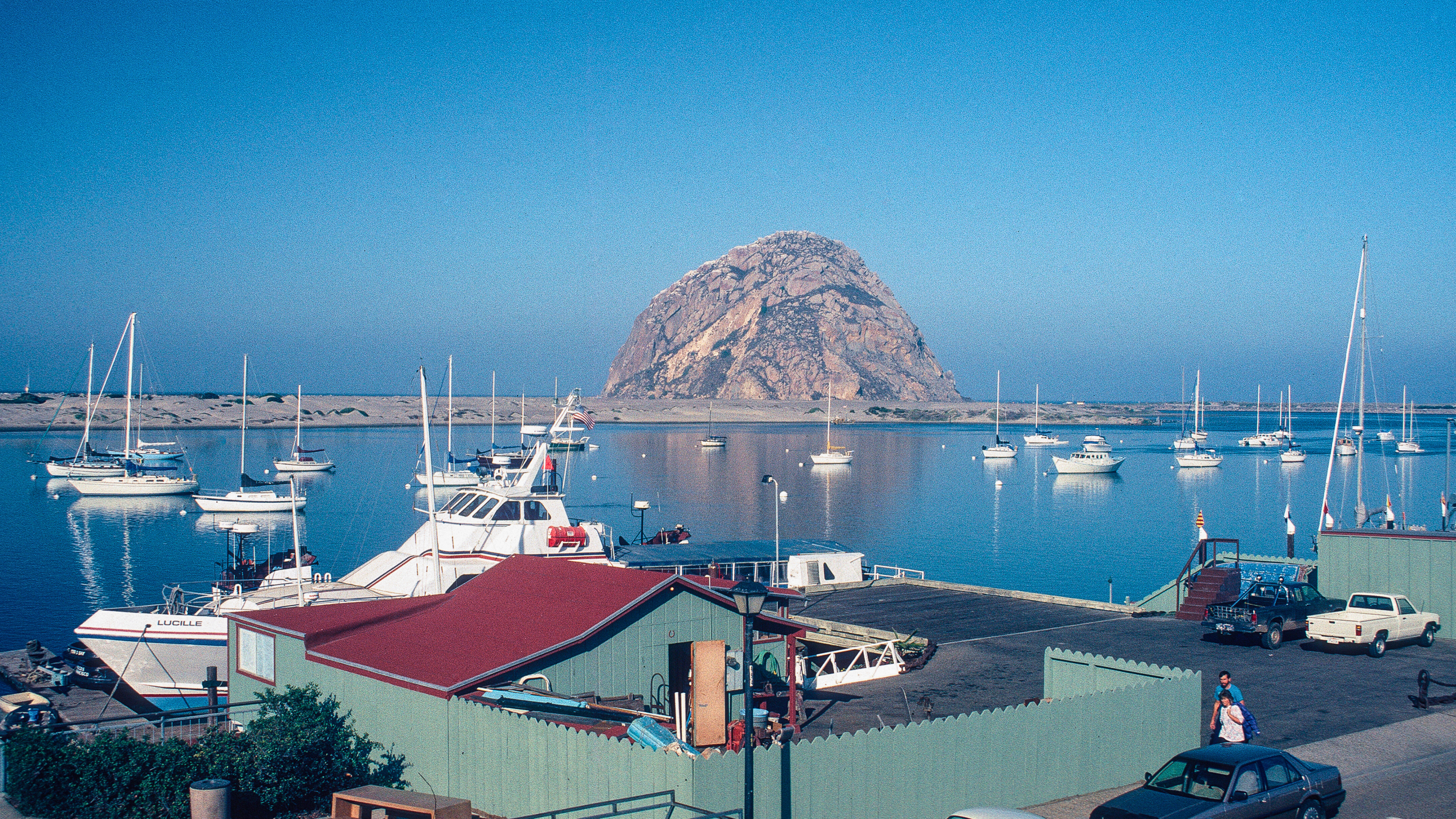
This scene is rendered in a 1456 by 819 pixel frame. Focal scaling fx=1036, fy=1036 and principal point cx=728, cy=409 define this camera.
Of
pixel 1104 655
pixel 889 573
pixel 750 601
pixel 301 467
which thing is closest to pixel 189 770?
pixel 750 601

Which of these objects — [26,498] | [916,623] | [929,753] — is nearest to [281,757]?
[929,753]

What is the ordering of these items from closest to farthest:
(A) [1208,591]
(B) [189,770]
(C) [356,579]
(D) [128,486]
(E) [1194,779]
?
(E) [1194,779], (B) [189,770], (A) [1208,591], (C) [356,579], (D) [128,486]

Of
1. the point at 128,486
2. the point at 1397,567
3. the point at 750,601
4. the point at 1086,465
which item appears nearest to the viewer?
the point at 750,601

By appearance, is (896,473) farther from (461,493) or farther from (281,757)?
(281,757)

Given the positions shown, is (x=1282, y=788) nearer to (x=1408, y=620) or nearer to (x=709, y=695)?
(x=709, y=695)

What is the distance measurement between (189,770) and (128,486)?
253ft

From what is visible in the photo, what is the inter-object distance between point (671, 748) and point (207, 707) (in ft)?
25.3

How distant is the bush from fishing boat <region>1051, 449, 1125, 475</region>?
103 meters

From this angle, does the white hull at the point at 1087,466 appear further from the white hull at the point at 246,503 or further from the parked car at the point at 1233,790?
the parked car at the point at 1233,790

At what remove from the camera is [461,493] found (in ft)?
107

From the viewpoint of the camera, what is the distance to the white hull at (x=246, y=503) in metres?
69.5

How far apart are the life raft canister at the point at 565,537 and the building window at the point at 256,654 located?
41.0 ft

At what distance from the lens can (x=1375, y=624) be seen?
881 inches

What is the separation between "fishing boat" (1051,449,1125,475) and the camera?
362 feet
